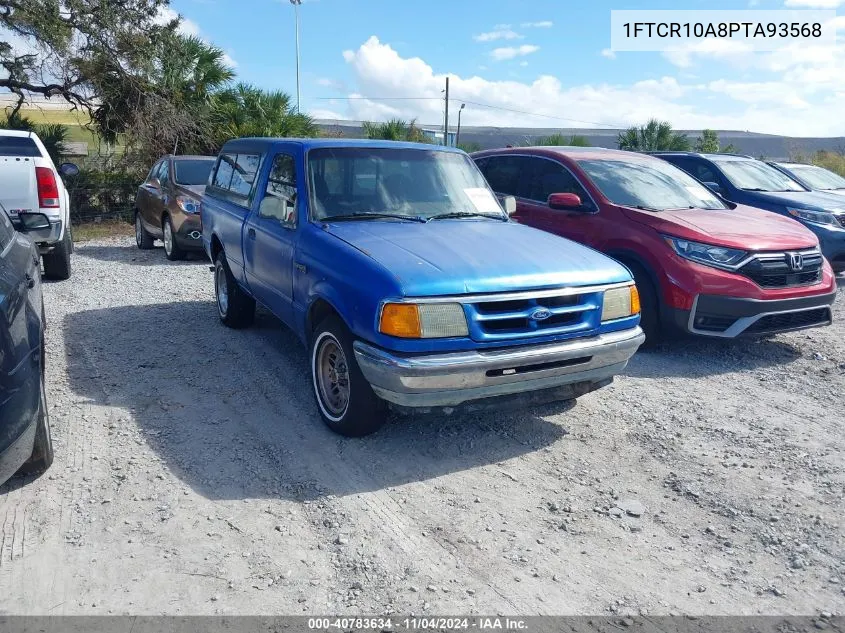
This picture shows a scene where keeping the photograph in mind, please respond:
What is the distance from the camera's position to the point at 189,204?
1038 centimetres

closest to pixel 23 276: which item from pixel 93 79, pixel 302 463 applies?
pixel 302 463

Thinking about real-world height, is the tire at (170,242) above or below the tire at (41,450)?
above

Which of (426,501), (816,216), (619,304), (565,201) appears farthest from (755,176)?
(426,501)

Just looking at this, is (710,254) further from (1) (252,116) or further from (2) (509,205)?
(1) (252,116)

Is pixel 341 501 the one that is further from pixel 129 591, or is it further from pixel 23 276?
pixel 23 276

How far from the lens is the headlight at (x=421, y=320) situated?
369cm

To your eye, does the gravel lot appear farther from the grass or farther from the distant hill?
the distant hill

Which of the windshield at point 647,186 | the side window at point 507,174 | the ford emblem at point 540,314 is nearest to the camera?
the ford emblem at point 540,314

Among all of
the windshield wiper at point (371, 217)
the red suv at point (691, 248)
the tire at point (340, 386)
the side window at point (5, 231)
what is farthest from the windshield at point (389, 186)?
the side window at point (5, 231)

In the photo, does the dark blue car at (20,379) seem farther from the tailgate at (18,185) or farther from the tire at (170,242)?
the tire at (170,242)

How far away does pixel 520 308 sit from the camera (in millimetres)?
3898

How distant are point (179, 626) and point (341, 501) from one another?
1115 mm

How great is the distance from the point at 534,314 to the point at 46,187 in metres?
7.10

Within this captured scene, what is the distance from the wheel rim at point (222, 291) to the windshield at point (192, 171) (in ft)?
14.5
